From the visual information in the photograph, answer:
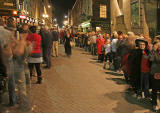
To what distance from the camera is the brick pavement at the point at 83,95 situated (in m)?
5.72

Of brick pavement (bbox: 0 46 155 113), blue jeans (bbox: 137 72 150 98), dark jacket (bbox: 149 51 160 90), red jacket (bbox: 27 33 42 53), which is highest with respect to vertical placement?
red jacket (bbox: 27 33 42 53)

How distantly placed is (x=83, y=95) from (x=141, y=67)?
1.94 metres

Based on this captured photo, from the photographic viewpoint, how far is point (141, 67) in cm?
639

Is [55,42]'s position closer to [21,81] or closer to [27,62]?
[27,62]

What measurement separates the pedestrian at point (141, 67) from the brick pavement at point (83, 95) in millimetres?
417

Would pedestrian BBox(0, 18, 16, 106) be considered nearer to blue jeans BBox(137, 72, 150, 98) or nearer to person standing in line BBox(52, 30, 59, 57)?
blue jeans BBox(137, 72, 150, 98)

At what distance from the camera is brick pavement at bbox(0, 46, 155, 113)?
18.8 ft

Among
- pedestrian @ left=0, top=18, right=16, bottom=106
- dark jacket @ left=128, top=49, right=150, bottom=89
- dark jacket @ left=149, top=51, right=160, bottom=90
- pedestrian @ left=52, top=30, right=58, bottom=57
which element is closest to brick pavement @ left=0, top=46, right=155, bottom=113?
dark jacket @ left=128, top=49, right=150, bottom=89

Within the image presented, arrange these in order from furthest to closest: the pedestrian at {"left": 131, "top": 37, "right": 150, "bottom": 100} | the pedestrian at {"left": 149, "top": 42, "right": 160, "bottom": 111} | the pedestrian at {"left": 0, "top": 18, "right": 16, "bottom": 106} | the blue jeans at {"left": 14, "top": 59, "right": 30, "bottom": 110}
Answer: the pedestrian at {"left": 131, "top": 37, "right": 150, "bottom": 100} → the pedestrian at {"left": 149, "top": 42, "right": 160, "bottom": 111} → the blue jeans at {"left": 14, "top": 59, "right": 30, "bottom": 110} → the pedestrian at {"left": 0, "top": 18, "right": 16, "bottom": 106}

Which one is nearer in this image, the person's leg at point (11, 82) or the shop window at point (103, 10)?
the person's leg at point (11, 82)

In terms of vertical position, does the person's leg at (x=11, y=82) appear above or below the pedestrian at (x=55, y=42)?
below

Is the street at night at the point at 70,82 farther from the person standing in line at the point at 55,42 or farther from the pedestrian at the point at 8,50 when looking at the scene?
the person standing in line at the point at 55,42

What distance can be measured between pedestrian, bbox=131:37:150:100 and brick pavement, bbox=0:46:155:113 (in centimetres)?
42

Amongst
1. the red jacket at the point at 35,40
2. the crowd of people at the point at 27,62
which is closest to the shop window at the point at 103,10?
the crowd of people at the point at 27,62
